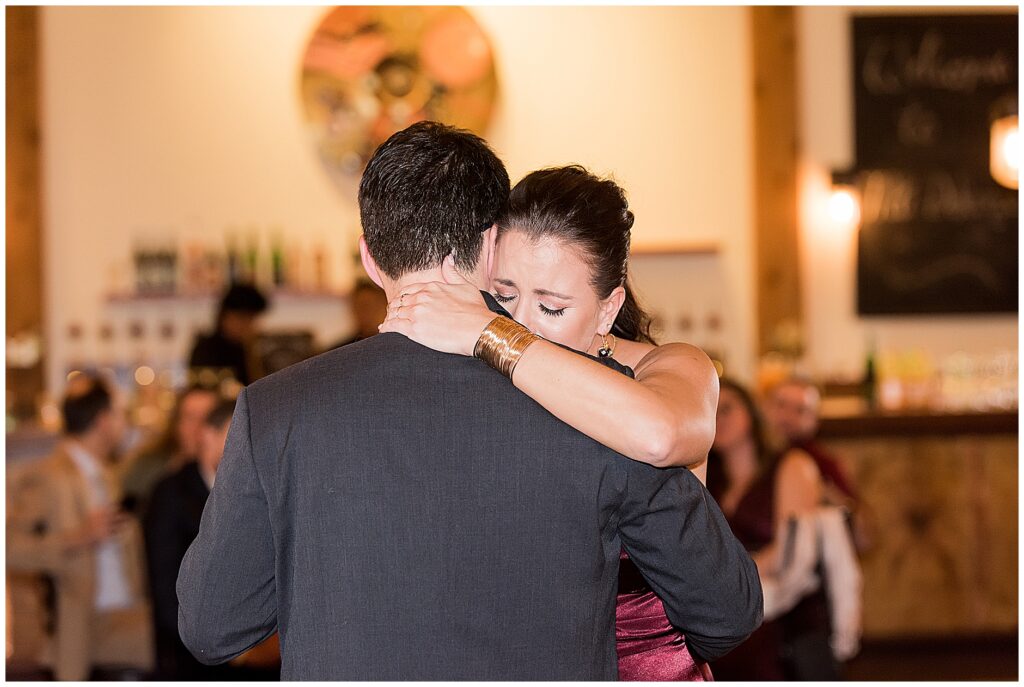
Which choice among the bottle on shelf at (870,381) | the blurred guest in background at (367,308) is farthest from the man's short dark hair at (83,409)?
the bottle on shelf at (870,381)

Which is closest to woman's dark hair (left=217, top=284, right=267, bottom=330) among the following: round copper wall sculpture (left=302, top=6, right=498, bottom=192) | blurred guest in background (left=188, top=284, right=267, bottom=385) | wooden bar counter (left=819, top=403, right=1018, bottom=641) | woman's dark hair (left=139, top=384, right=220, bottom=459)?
blurred guest in background (left=188, top=284, right=267, bottom=385)

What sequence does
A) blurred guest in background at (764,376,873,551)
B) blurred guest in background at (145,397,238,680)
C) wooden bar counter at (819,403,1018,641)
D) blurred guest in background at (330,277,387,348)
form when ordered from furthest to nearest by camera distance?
wooden bar counter at (819,403,1018,641)
blurred guest in background at (330,277,387,348)
blurred guest in background at (764,376,873,551)
blurred guest in background at (145,397,238,680)

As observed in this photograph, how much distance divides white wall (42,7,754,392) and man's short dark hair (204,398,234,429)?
3.58 metres

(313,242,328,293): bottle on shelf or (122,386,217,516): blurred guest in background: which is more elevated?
(313,242,328,293): bottle on shelf

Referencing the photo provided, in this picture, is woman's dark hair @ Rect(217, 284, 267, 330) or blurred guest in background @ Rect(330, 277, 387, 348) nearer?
blurred guest in background @ Rect(330, 277, 387, 348)

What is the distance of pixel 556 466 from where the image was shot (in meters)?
1.40

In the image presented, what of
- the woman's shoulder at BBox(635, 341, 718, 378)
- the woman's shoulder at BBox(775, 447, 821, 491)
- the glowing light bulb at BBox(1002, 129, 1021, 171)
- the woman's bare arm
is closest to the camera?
the woman's bare arm

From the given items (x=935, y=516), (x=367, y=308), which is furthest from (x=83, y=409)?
(x=935, y=516)

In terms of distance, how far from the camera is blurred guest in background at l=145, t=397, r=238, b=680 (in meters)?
3.45

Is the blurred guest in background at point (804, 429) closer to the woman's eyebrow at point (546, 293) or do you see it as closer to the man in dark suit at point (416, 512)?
the woman's eyebrow at point (546, 293)

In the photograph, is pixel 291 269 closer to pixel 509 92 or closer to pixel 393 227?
pixel 509 92

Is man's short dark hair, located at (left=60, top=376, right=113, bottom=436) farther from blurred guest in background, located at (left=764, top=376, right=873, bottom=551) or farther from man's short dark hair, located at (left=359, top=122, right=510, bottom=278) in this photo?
man's short dark hair, located at (left=359, top=122, right=510, bottom=278)

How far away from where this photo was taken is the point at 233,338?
630 centimetres

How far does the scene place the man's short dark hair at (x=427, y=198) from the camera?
1444mm
